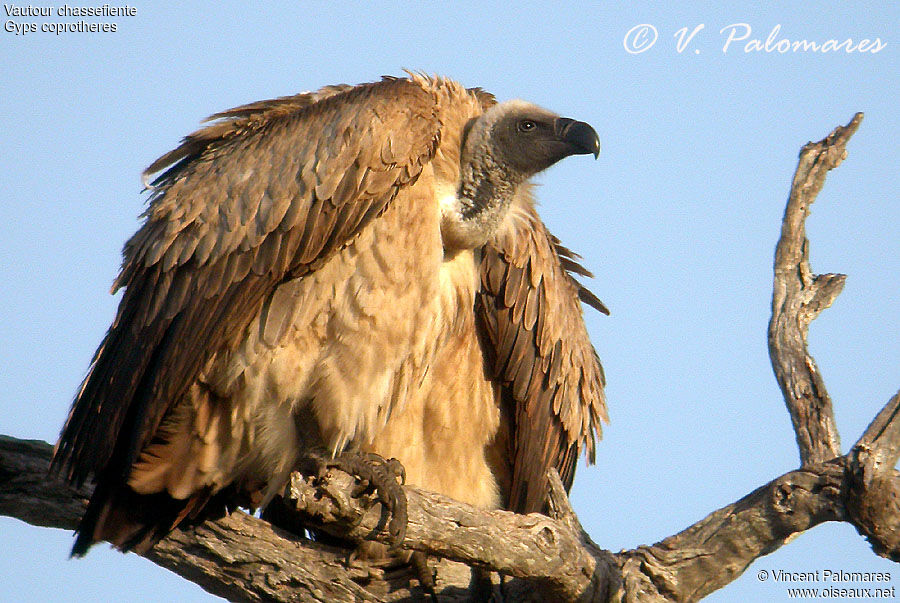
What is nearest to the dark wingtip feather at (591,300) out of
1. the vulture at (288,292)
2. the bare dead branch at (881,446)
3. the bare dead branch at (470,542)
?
the vulture at (288,292)

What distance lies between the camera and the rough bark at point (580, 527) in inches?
187

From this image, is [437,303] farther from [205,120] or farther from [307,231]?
[205,120]

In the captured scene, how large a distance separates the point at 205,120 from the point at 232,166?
0.50 meters

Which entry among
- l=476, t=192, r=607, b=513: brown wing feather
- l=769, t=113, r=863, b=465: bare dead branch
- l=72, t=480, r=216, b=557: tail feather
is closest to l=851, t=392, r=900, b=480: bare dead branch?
l=769, t=113, r=863, b=465: bare dead branch

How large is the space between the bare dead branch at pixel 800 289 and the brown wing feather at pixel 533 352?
A: 1.45 meters

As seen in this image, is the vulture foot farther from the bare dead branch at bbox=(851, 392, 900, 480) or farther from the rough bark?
the bare dead branch at bbox=(851, 392, 900, 480)

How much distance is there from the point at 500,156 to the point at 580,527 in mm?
2000

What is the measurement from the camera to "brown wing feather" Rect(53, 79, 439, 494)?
209 inches

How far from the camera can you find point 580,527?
5.21 meters

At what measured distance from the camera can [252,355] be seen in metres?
5.43

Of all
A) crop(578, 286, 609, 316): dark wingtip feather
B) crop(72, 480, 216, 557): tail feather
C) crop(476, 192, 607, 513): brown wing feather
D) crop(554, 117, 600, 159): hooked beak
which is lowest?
crop(72, 480, 216, 557): tail feather

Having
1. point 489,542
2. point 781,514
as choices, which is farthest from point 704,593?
point 489,542

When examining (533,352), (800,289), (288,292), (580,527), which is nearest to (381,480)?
(580,527)

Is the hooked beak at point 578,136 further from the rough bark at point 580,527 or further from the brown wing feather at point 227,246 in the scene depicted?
the rough bark at point 580,527
